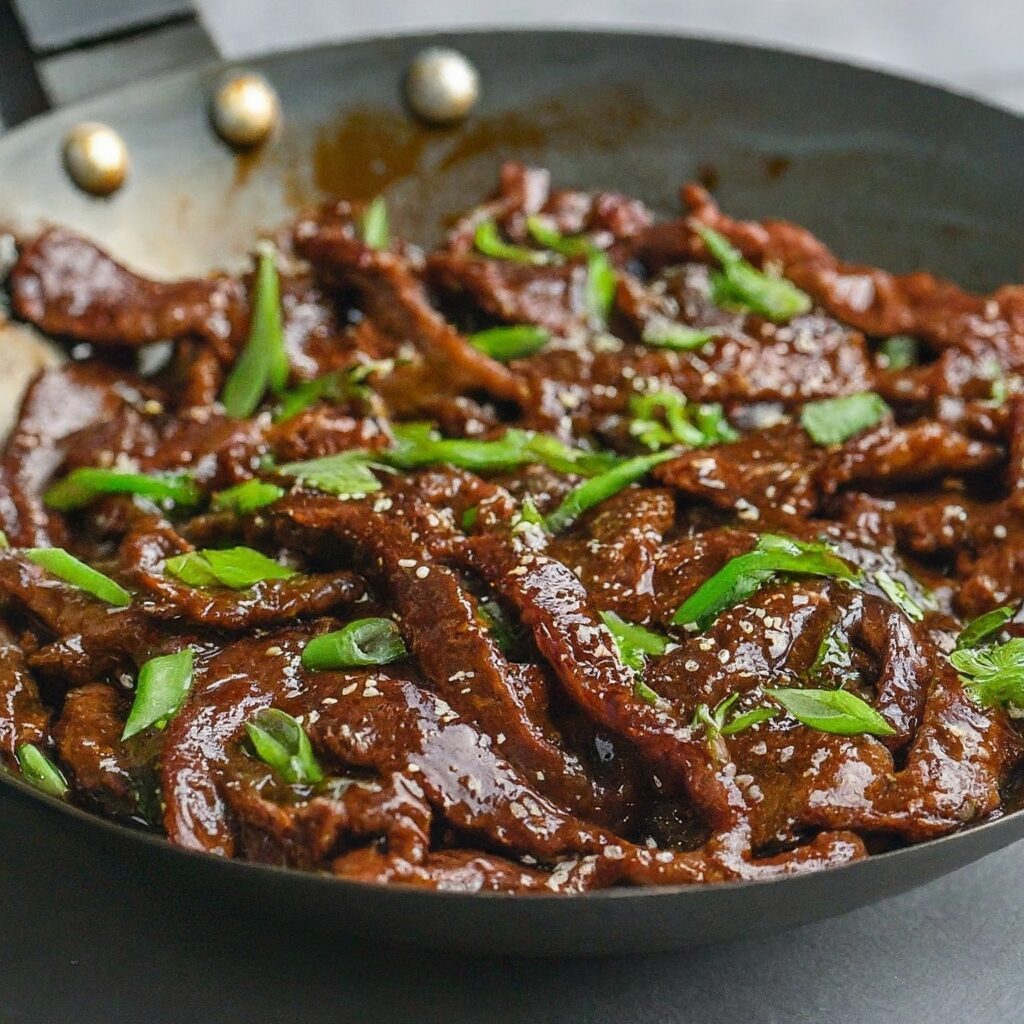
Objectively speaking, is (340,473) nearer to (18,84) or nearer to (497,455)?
(497,455)

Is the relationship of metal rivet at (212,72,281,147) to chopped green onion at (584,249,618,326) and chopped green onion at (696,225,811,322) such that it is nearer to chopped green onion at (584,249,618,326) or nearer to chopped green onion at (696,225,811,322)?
chopped green onion at (584,249,618,326)

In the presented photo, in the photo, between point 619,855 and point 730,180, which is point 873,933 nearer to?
point 619,855

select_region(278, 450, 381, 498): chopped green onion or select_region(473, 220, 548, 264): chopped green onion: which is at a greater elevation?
select_region(473, 220, 548, 264): chopped green onion

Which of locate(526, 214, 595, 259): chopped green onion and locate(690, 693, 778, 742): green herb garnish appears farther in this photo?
locate(526, 214, 595, 259): chopped green onion

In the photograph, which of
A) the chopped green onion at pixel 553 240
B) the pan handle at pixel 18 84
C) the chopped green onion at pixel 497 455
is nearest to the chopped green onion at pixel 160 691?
the chopped green onion at pixel 497 455

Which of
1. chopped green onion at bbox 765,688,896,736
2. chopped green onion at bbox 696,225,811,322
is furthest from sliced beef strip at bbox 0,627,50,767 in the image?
chopped green onion at bbox 696,225,811,322

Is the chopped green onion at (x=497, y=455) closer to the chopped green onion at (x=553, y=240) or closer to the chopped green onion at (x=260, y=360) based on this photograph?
the chopped green onion at (x=260, y=360)

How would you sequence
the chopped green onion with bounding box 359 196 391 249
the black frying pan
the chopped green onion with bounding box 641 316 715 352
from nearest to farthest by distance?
the chopped green onion with bounding box 641 316 715 352 < the black frying pan < the chopped green onion with bounding box 359 196 391 249

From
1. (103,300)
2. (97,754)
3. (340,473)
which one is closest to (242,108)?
(103,300)
